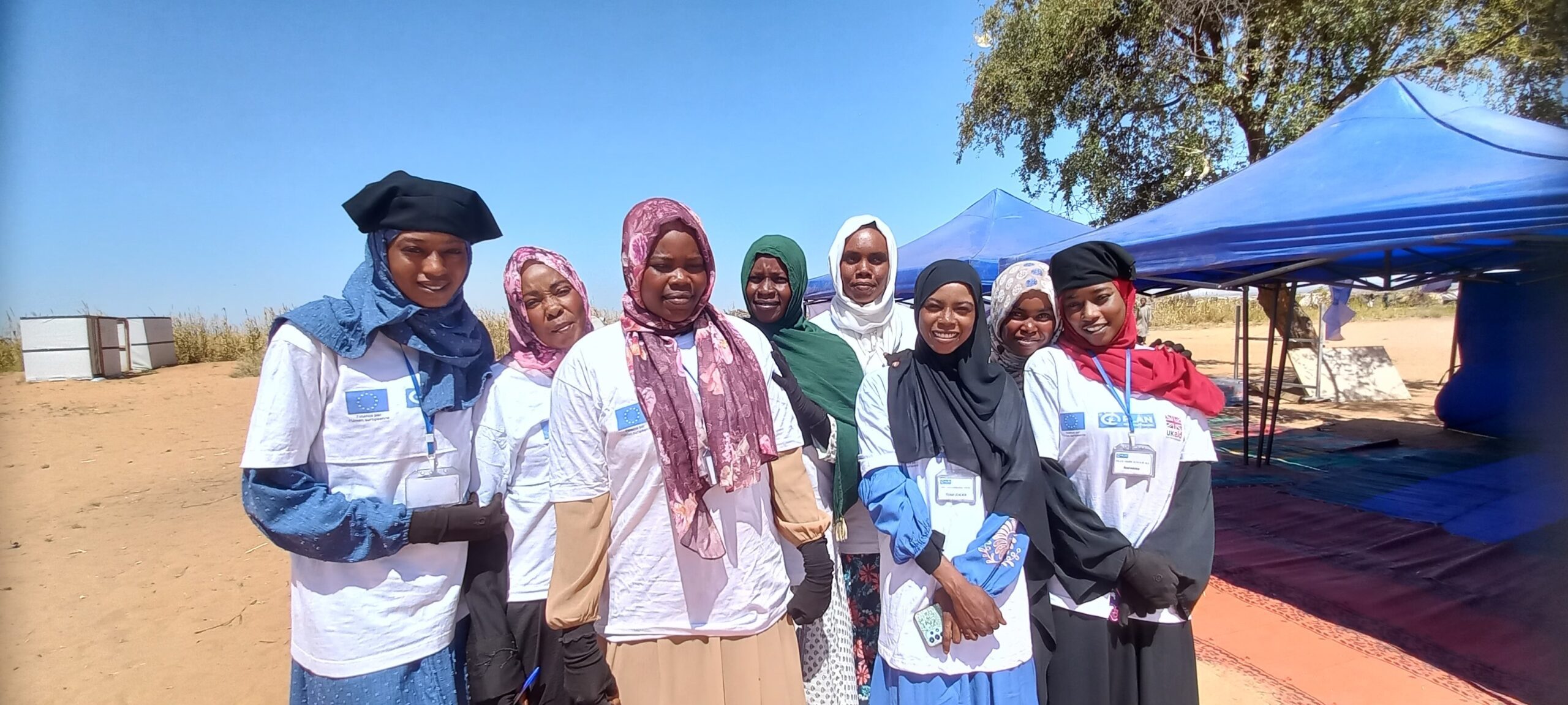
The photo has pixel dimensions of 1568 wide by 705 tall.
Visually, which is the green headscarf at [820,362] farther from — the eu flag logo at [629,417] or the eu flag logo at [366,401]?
the eu flag logo at [366,401]

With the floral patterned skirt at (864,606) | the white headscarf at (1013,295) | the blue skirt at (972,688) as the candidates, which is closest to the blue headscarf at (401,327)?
the floral patterned skirt at (864,606)

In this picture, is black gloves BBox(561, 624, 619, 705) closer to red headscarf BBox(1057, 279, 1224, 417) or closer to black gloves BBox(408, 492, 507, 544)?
black gloves BBox(408, 492, 507, 544)

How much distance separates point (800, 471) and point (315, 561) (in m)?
1.24

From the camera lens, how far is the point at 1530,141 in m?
3.48

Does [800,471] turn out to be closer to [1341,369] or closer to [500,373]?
[500,373]

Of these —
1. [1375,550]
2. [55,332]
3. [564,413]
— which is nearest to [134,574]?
[564,413]

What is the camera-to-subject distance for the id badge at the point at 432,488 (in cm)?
164

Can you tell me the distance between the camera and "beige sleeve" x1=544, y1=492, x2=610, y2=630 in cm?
146

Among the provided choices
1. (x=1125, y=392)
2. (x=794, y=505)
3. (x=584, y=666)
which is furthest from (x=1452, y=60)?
(x=584, y=666)

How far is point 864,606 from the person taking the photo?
2.20 meters

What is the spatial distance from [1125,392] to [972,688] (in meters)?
0.93

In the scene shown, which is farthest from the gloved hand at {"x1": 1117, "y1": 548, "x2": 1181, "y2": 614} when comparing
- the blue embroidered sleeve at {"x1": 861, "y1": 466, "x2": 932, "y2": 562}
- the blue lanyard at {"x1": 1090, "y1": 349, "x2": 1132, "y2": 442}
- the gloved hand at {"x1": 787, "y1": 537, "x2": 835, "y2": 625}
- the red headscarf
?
the gloved hand at {"x1": 787, "y1": 537, "x2": 835, "y2": 625}

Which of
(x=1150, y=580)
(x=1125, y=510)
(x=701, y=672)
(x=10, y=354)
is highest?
(x=10, y=354)

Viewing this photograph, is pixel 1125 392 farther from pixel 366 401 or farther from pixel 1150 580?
pixel 366 401
